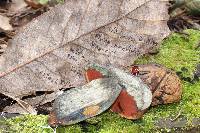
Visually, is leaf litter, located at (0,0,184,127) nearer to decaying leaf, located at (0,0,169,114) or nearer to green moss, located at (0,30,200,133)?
decaying leaf, located at (0,0,169,114)

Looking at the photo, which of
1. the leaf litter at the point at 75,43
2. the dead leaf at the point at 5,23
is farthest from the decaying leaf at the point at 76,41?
the dead leaf at the point at 5,23

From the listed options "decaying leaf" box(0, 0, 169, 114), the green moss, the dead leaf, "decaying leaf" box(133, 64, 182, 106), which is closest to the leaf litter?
"decaying leaf" box(0, 0, 169, 114)

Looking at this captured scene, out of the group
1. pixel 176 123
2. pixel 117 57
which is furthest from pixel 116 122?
pixel 117 57

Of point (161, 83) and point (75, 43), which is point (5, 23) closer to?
point (75, 43)

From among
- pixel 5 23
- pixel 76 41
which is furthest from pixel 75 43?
pixel 5 23

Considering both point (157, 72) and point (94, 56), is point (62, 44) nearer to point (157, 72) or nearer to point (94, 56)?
point (94, 56)
